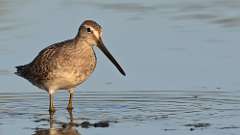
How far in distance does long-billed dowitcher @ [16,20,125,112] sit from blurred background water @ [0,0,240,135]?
32cm

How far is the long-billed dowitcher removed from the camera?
1488cm

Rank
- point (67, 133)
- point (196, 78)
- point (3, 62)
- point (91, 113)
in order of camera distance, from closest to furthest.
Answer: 1. point (67, 133)
2. point (91, 113)
3. point (196, 78)
4. point (3, 62)

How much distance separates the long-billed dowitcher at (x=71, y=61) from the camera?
14875 millimetres

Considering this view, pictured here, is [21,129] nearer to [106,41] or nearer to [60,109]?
[60,109]

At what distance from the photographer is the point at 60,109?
1498 cm

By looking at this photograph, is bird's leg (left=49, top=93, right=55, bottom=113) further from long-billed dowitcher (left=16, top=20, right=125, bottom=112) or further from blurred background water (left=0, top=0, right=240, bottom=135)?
blurred background water (left=0, top=0, right=240, bottom=135)

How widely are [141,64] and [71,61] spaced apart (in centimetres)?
198

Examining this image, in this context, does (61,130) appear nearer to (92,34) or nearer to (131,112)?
(131,112)

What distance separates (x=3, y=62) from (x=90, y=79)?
4.91 ft

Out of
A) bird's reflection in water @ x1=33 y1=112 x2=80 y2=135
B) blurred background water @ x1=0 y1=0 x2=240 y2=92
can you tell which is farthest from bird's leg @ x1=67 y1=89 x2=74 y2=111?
bird's reflection in water @ x1=33 y1=112 x2=80 y2=135

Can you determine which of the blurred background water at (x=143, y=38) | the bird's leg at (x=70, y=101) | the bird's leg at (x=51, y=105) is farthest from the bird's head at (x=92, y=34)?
the blurred background water at (x=143, y=38)

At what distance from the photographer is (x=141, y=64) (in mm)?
16703

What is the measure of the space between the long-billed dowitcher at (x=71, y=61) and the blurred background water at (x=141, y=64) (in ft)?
1.05

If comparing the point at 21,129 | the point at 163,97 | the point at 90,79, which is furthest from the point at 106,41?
the point at 21,129
